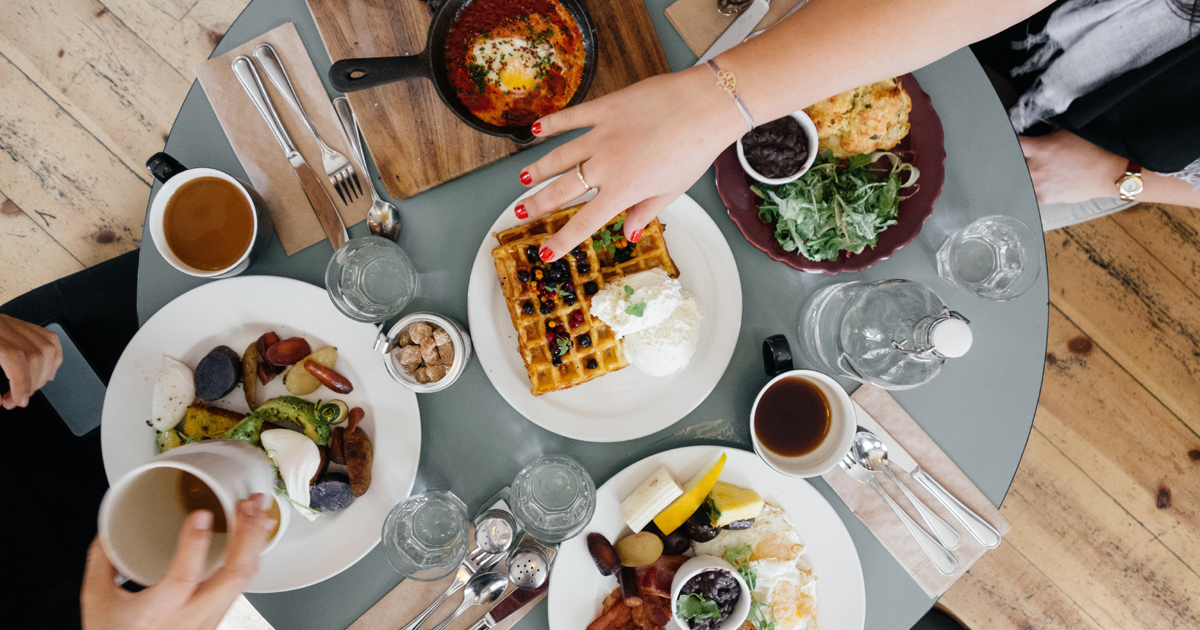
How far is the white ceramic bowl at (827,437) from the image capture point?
5.56 feet

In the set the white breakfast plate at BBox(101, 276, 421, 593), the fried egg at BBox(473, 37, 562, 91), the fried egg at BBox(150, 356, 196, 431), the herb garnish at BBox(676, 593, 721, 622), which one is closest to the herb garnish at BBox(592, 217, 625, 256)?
the fried egg at BBox(473, 37, 562, 91)

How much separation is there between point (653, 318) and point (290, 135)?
51.9 inches

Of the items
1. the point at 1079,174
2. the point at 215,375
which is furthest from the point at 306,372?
the point at 1079,174

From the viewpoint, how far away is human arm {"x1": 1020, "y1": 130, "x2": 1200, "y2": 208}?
6.70 ft

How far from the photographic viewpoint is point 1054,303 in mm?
3045

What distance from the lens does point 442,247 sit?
73.3 inches

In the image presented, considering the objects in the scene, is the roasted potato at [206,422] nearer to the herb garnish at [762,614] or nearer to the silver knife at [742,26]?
the herb garnish at [762,614]

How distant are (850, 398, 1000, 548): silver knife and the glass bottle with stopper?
0.14 meters

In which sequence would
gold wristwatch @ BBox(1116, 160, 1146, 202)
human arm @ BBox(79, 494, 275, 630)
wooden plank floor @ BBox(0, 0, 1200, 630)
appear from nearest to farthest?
human arm @ BBox(79, 494, 275, 630) → gold wristwatch @ BBox(1116, 160, 1146, 202) → wooden plank floor @ BBox(0, 0, 1200, 630)

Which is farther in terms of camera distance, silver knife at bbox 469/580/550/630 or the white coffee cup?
silver knife at bbox 469/580/550/630

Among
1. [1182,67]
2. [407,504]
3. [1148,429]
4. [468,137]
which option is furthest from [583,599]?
[1148,429]

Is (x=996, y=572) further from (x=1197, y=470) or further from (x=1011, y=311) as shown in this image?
(x=1011, y=311)

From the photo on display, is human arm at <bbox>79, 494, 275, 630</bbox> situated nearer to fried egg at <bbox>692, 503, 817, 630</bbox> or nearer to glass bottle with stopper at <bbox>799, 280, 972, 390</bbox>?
fried egg at <bbox>692, 503, 817, 630</bbox>

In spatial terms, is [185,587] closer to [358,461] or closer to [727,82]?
[358,461]
